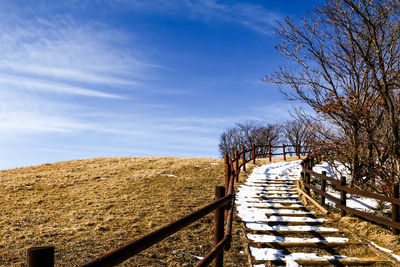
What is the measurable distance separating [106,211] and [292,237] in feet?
21.3

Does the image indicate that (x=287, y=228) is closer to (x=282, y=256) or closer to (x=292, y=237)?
(x=292, y=237)

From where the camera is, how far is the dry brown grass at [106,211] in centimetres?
669

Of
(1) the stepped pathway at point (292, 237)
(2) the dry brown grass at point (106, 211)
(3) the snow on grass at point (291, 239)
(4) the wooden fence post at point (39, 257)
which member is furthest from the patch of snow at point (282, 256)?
(4) the wooden fence post at point (39, 257)

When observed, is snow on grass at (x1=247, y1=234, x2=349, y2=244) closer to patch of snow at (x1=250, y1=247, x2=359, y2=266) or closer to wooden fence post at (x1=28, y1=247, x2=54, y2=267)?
patch of snow at (x1=250, y1=247, x2=359, y2=266)

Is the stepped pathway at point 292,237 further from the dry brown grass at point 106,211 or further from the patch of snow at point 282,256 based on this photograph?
the dry brown grass at point 106,211

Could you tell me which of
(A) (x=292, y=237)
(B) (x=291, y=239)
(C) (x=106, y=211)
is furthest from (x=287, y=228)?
(C) (x=106, y=211)

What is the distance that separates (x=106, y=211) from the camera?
34.7ft

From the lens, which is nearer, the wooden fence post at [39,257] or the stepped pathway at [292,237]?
the wooden fence post at [39,257]

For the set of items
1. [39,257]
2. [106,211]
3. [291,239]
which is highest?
[39,257]

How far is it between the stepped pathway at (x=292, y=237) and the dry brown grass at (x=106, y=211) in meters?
0.51

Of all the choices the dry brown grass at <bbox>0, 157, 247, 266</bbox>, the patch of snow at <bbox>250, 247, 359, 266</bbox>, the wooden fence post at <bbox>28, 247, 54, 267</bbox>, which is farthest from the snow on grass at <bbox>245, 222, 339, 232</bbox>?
the wooden fence post at <bbox>28, 247, 54, 267</bbox>

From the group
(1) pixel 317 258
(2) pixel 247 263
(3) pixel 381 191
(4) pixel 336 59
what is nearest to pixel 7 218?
(2) pixel 247 263

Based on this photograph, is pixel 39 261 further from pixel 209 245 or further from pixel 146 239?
pixel 209 245

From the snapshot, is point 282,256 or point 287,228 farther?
point 287,228
